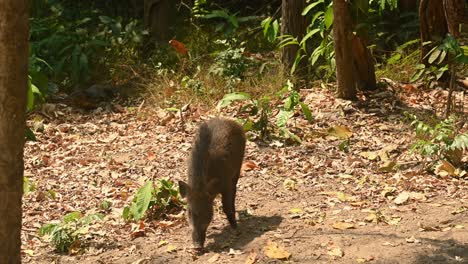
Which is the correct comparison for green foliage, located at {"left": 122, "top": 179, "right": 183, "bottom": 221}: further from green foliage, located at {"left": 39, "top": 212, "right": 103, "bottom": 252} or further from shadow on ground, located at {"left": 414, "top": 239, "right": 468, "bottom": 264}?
shadow on ground, located at {"left": 414, "top": 239, "right": 468, "bottom": 264}

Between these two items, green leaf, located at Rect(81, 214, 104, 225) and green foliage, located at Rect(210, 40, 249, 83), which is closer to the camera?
→ green leaf, located at Rect(81, 214, 104, 225)

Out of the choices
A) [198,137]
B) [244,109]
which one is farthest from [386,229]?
[244,109]

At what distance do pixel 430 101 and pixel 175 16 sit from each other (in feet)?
16.5

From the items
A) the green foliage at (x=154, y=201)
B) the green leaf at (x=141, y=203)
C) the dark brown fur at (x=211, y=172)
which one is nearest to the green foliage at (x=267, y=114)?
the dark brown fur at (x=211, y=172)

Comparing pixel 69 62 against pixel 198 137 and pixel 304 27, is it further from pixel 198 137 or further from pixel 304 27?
pixel 198 137

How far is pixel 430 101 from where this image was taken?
377 inches

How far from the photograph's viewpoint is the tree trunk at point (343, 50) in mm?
9039

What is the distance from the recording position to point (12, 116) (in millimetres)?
4004

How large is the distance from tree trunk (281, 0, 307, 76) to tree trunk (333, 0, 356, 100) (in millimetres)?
1155

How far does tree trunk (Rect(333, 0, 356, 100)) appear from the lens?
904 centimetres

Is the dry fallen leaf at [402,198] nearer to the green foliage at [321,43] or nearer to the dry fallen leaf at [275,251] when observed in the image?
the dry fallen leaf at [275,251]

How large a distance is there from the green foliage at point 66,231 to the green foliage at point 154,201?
0.34 metres

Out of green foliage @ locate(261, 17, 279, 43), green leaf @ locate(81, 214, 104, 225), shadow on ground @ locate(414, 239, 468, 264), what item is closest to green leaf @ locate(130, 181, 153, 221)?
green leaf @ locate(81, 214, 104, 225)

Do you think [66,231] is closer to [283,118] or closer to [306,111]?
[283,118]
